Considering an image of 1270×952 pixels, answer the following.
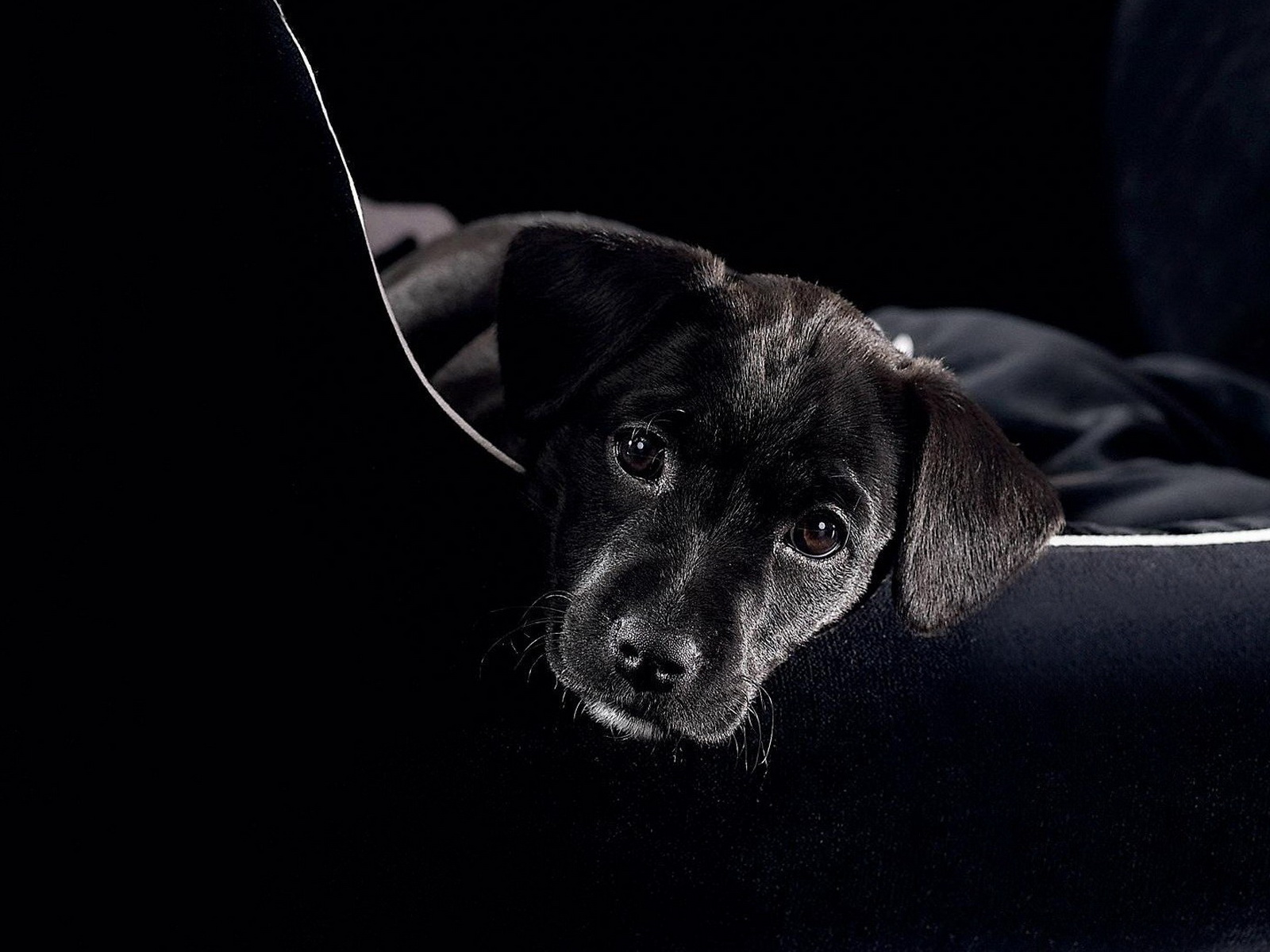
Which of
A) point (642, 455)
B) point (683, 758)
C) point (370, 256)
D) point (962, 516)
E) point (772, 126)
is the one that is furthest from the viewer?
point (772, 126)

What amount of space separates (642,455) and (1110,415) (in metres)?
1.36

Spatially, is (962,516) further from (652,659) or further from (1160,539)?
(652,659)

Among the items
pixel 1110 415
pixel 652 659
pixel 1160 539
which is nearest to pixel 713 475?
pixel 652 659

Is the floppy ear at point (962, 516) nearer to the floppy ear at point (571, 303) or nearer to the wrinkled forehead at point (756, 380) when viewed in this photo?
the wrinkled forehead at point (756, 380)

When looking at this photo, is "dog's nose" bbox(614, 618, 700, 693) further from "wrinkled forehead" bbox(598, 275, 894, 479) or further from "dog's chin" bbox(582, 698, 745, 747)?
"wrinkled forehead" bbox(598, 275, 894, 479)

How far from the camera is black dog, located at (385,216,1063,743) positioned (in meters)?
1.37

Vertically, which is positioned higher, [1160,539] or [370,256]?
[370,256]

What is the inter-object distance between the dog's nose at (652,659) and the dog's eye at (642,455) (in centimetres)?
24

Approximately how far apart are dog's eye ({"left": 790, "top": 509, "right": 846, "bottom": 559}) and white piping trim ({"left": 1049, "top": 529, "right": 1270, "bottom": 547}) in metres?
0.28

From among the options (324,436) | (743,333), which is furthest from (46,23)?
(743,333)

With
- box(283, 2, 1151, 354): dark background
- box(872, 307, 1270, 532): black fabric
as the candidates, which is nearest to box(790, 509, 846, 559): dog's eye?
box(872, 307, 1270, 532): black fabric

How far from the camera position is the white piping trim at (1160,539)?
1412 millimetres

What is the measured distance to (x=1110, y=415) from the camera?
7.97 ft

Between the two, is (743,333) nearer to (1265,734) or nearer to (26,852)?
(1265,734)
